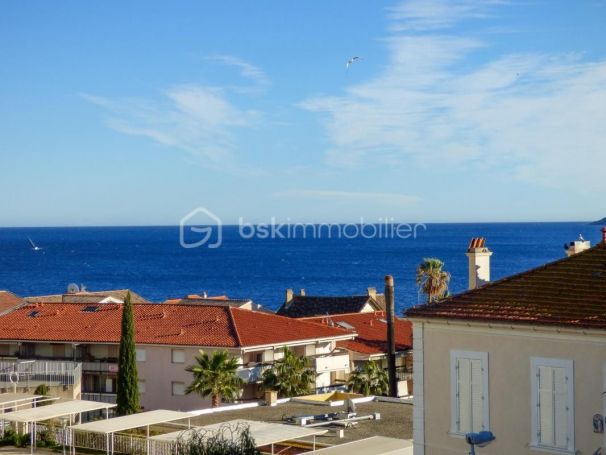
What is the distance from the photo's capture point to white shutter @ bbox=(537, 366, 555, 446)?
Result: 61.2 ft

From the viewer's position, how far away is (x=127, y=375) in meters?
42.4

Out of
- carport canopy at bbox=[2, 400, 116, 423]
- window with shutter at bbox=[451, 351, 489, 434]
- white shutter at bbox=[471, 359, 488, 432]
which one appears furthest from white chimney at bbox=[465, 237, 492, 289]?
carport canopy at bbox=[2, 400, 116, 423]

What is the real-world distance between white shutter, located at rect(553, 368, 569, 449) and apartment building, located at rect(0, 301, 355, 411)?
32308 mm

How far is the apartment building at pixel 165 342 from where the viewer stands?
52531 millimetres

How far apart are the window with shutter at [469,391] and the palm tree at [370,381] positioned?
30.8 metres

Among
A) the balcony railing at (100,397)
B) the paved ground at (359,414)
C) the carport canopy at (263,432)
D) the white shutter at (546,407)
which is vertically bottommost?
the balcony railing at (100,397)

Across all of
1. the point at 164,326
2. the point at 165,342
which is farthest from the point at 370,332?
the point at 165,342

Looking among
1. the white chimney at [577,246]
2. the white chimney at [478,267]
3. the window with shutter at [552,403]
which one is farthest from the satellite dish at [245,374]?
the window with shutter at [552,403]

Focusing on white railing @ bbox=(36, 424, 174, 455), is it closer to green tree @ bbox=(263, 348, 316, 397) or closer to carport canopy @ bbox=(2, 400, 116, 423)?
carport canopy @ bbox=(2, 400, 116, 423)

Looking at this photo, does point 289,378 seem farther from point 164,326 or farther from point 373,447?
point 373,447

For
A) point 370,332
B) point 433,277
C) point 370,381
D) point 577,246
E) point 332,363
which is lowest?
point 370,381

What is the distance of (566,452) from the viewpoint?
60.3 ft

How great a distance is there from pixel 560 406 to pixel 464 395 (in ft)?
6.87

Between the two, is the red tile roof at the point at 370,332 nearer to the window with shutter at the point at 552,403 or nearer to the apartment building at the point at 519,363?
the apartment building at the point at 519,363
